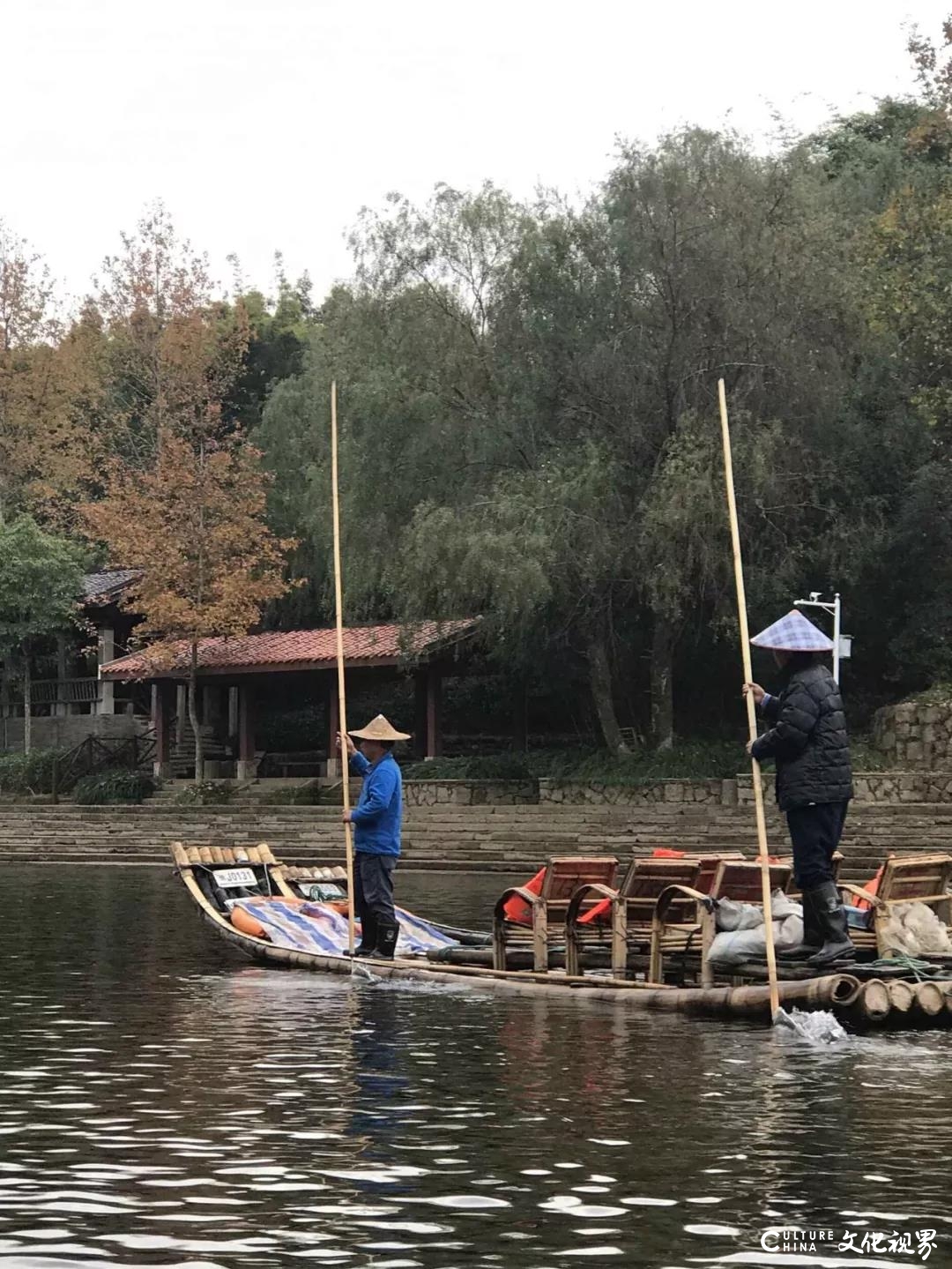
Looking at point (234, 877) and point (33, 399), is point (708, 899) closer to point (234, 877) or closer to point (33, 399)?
point (234, 877)

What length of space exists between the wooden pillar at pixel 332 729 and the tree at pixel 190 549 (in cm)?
244

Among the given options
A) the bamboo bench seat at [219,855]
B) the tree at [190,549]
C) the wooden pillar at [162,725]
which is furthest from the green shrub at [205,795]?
the bamboo bench seat at [219,855]

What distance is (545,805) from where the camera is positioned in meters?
34.4

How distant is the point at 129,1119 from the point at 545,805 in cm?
2651

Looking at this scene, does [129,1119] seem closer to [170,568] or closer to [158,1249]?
[158,1249]

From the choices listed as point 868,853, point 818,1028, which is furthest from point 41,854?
point 818,1028

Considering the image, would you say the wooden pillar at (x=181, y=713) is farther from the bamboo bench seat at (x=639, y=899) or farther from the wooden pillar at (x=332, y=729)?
the bamboo bench seat at (x=639, y=899)

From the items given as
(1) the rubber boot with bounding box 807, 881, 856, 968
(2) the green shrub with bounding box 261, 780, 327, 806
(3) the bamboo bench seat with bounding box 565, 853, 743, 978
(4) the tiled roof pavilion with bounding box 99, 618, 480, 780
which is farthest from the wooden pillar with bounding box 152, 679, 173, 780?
(1) the rubber boot with bounding box 807, 881, 856, 968

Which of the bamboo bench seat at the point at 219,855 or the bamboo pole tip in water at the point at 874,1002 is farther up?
the bamboo bench seat at the point at 219,855

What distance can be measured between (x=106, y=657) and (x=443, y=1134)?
Answer: 135 ft

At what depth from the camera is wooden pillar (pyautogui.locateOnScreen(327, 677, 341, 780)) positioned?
4034cm

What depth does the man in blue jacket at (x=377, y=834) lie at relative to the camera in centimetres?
1371

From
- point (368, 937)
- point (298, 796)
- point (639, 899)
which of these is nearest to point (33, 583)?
point (298, 796)

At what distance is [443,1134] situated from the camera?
25.4 ft
